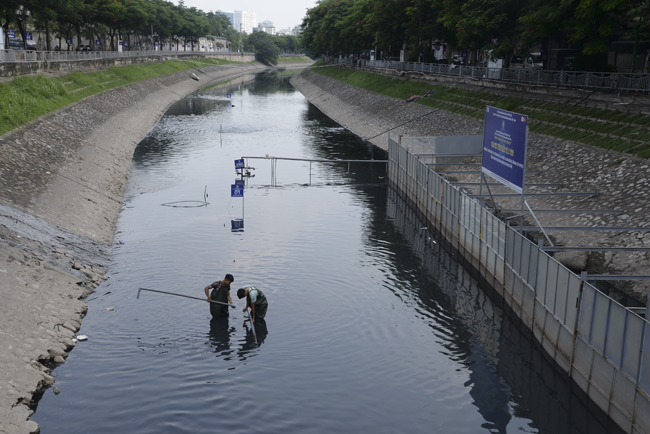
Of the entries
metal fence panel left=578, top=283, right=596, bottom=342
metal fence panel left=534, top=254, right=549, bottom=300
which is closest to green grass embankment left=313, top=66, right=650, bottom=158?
metal fence panel left=534, top=254, right=549, bottom=300

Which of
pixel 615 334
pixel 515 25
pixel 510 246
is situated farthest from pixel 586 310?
pixel 515 25

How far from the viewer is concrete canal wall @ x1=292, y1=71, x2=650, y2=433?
15.1 meters

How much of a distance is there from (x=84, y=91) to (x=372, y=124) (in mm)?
32537

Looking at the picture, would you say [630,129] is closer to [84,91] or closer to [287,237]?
[287,237]

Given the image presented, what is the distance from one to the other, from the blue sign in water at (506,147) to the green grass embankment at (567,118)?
9552 mm

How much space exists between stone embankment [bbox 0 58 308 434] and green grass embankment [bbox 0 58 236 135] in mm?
1155

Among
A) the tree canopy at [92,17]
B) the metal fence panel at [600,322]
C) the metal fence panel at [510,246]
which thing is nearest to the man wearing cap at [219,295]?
the metal fence panel at [510,246]

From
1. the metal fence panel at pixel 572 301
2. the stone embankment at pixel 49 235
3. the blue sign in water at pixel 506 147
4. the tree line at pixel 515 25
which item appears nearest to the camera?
the stone embankment at pixel 49 235

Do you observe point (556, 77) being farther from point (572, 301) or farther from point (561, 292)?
point (572, 301)

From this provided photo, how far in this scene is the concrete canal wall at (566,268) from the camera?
15141 mm

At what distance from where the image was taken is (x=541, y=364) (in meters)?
19.7

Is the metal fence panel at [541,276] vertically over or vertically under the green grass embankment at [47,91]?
under

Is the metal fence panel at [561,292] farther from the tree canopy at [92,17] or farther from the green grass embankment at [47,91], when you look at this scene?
the tree canopy at [92,17]

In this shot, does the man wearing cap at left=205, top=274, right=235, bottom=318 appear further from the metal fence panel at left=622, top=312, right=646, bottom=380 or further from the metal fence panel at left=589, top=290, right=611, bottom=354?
the metal fence panel at left=622, top=312, right=646, bottom=380
